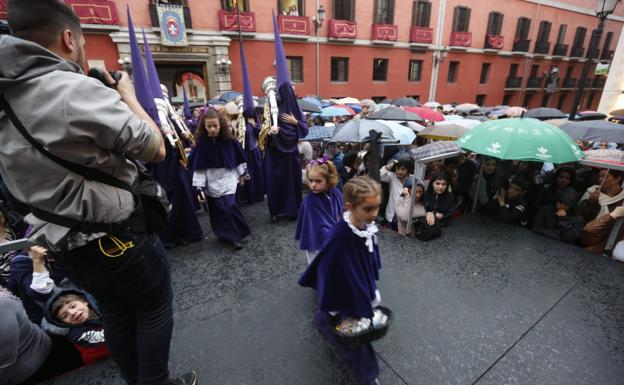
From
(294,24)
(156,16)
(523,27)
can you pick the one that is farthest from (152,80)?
(523,27)

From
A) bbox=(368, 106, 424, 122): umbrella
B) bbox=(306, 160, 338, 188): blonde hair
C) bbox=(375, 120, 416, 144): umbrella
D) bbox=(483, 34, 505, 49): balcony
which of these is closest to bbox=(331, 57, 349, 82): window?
bbox=(368, 106, 424, 122): umbrella

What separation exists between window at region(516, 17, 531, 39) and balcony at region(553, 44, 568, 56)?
4031mm

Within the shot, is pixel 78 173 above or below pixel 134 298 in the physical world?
above

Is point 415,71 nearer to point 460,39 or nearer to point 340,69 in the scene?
point 460,39

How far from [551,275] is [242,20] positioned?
1570 centimetres

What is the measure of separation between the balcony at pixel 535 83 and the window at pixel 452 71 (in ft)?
27.9

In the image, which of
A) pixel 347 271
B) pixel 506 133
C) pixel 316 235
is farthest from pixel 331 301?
pixel 506 133

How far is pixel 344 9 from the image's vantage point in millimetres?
16438

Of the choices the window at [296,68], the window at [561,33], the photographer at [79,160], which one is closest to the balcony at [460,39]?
the window at [561,33]

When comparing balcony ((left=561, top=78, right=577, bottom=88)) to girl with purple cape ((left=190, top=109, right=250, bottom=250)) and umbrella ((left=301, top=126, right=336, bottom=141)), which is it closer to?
umbrella ((left=301, top=126, right=336, bottom=141))

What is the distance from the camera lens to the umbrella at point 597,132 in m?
4.29

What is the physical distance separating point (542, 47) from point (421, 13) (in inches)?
504

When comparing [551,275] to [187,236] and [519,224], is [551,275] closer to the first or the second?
[519,224]

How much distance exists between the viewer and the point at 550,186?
3.98 m
